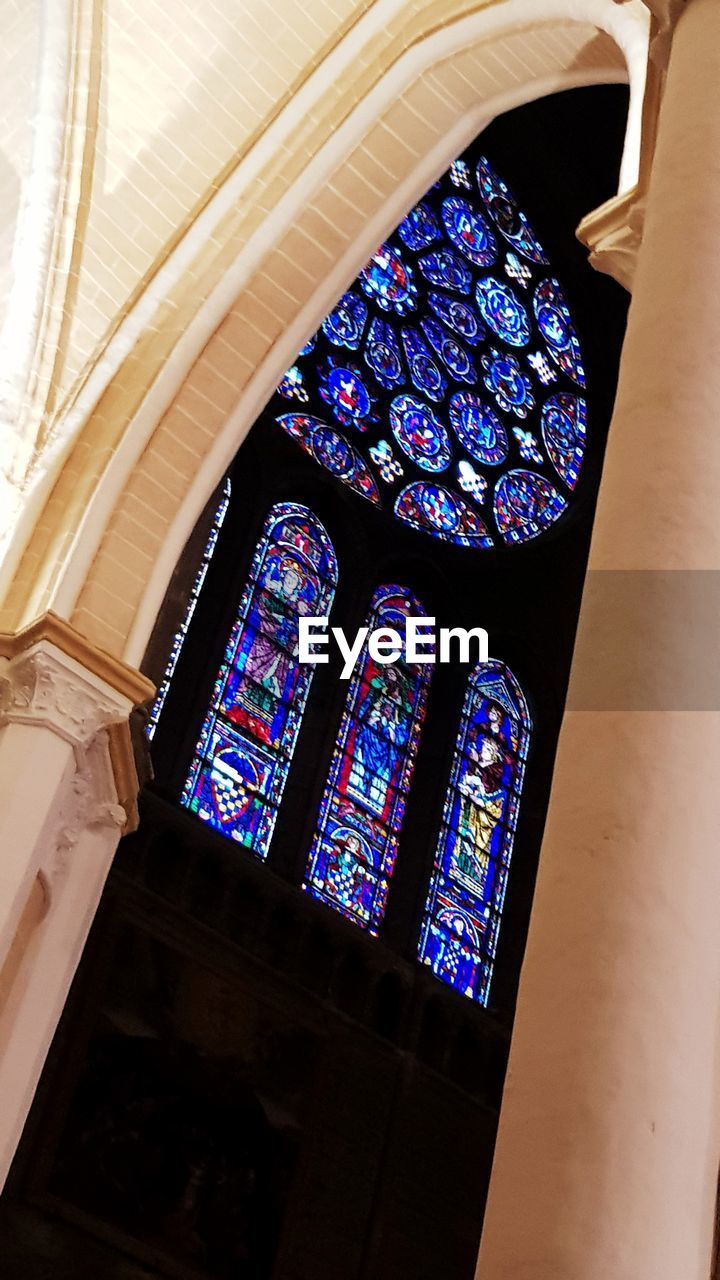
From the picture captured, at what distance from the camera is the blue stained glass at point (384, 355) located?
12.0 metres

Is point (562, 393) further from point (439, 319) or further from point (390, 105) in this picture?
point (390, 105)

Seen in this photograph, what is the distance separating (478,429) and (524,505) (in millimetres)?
692

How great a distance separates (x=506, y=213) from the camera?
1365 centimetres

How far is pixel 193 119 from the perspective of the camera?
6.56 meters

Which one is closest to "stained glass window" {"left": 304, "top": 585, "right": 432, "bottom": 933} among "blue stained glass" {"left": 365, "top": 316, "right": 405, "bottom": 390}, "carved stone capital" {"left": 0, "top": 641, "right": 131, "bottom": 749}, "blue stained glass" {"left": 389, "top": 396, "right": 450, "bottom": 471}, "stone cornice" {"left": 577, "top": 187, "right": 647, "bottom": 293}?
"blue stained glass" {"left": 389, "top": 396, "right": 450, "bottom": 471}

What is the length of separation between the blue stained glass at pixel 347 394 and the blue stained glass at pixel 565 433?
74.8 inches

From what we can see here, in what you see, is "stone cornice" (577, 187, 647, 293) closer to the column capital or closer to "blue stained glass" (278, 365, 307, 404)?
the column capital

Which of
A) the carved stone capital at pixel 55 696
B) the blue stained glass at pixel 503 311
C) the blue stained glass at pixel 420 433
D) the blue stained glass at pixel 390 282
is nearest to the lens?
the carved stone capital at pixel 55 696

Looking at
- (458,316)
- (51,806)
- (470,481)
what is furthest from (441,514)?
(51,806)

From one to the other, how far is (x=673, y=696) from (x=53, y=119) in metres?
5.19

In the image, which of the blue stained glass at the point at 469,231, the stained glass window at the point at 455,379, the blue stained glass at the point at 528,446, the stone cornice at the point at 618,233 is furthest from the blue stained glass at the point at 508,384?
the stone cornice at the point at 618,233

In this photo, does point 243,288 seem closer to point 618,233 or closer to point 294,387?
point 618,233

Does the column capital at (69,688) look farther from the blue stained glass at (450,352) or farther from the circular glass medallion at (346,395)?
the blue stained glass at (450,352)

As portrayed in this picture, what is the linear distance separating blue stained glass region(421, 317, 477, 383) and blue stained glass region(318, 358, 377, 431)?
3.01 feet
